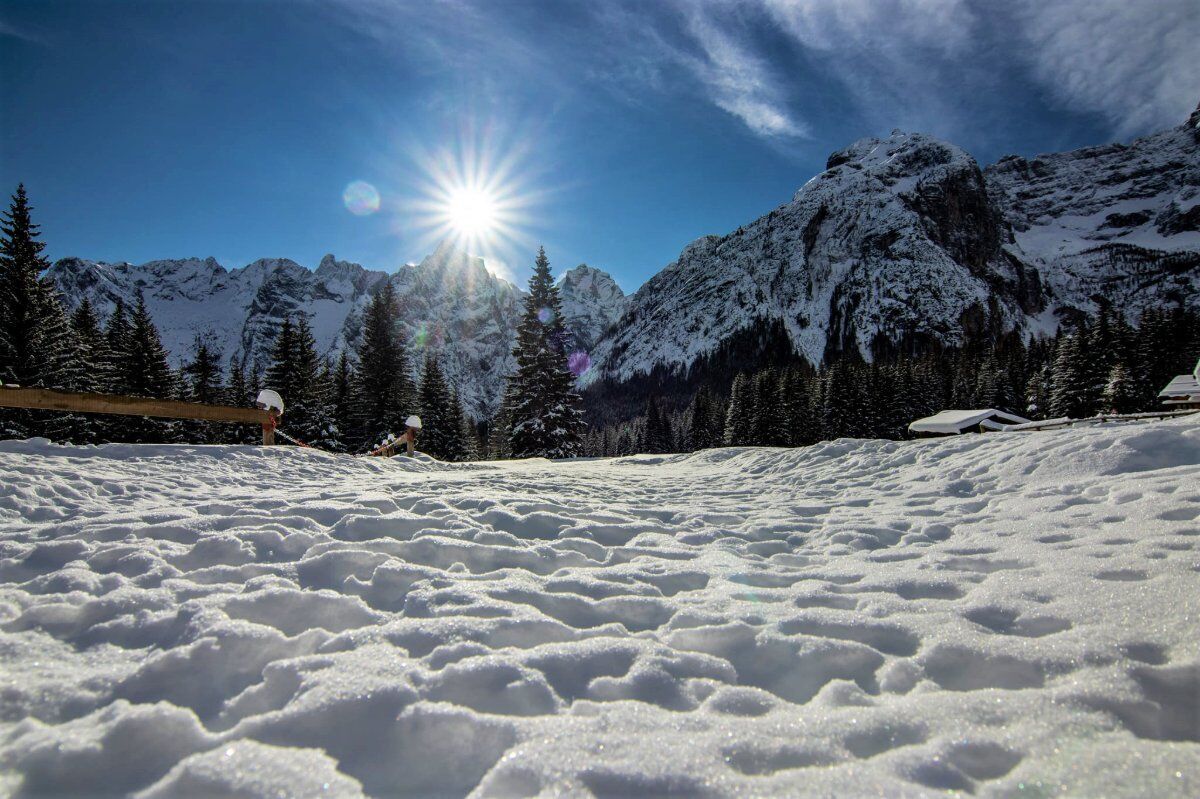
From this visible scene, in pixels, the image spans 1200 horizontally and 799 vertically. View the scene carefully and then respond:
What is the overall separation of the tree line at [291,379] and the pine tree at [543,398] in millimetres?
51

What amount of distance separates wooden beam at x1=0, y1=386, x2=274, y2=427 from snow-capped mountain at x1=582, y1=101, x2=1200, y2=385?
14627cm

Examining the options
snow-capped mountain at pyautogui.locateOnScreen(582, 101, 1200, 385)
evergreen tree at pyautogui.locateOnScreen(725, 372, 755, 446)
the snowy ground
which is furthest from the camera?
snow-capped mountain at pyautogui.locateOnScreen(582, 101, 1200, 385)

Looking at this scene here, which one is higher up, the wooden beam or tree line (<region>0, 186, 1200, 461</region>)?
tree line (<region>0, 186, 1200, 461</region>)

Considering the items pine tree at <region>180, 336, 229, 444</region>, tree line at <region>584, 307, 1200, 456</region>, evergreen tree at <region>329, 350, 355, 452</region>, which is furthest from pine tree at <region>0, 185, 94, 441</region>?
tree line at <region>584, 307, 1200, 456</region>

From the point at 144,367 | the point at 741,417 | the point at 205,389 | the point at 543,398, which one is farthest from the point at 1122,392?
the point at 205,389

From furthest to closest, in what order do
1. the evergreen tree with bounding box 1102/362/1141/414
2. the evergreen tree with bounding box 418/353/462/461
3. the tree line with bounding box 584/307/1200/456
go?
the tree line with bounding box 584/307/1200/456, the evergreen tree with bounding box 1102/362/1141/414, the evergreen tree with bounding box 418/353/462/461

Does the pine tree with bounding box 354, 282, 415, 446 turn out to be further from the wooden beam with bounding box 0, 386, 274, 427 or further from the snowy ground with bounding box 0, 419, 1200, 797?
the snowy ground with bounding box 0, 419, 1200, 797

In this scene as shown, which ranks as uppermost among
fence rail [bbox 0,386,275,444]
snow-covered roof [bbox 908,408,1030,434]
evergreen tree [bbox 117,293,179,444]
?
evergreen tree [bbox 117,293,179,444]

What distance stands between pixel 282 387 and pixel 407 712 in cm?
2866

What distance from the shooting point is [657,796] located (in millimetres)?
1467

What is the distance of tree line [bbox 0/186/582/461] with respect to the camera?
61.3ft

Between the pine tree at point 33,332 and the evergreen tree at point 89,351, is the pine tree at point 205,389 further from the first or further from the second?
the pine tree at point 33,332

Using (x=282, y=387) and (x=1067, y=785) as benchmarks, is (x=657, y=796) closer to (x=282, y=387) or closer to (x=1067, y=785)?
(x=1067, y=785)

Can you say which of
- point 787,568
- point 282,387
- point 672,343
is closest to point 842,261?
point 672,343
